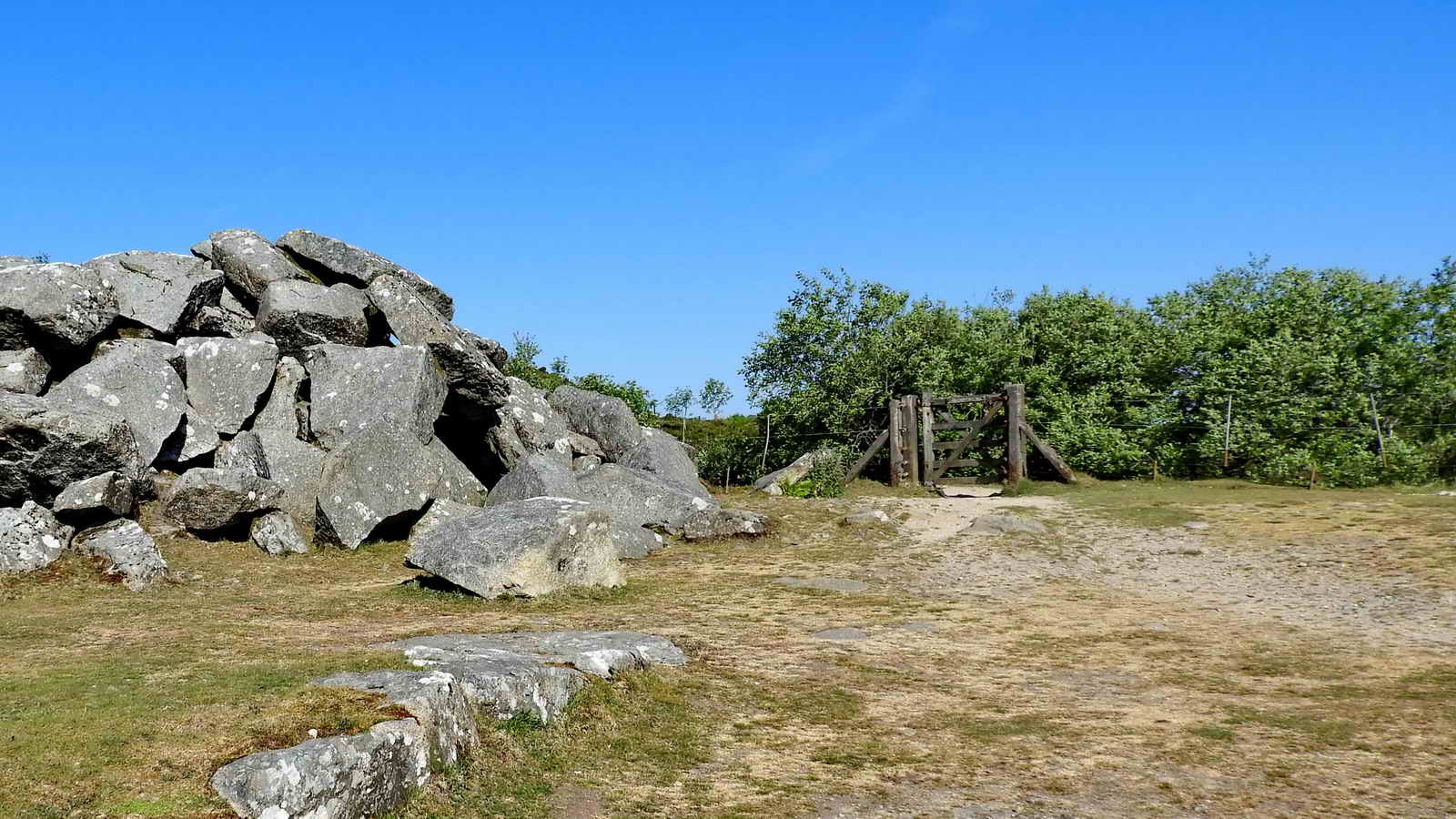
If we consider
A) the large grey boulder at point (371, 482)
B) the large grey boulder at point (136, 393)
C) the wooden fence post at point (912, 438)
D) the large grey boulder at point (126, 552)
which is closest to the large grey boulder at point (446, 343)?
the large grey boulder at point (371, 482)

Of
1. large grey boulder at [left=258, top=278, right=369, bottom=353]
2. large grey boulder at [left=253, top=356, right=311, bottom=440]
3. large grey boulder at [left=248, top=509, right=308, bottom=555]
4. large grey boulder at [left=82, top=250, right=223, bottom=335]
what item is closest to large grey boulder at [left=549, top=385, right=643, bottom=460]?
large grey boulder at [left=258, top=278, right=369, bottom=353]

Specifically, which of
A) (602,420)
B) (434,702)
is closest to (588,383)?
(602,420)

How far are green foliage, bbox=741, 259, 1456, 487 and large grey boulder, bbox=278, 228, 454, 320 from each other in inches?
486

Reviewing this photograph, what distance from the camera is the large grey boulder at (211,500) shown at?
18203 mm

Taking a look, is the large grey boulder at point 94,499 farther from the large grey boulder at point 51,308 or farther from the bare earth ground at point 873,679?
the large grey boulder at point 51,308

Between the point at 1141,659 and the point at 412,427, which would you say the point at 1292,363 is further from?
the point at 412,427

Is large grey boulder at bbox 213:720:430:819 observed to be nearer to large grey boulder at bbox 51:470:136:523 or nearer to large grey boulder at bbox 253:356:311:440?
large grey boulder at bbox 51:470:136:523

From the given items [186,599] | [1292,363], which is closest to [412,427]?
[186,599]

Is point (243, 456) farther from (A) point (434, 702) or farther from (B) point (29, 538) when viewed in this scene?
(A) point (434, 702)

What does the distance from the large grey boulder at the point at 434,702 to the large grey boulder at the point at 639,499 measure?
43.3ft

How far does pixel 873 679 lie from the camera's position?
11078mm

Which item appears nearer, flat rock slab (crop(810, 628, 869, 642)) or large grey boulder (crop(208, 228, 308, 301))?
flat rock slab (crop(810, 628, 869, 642))

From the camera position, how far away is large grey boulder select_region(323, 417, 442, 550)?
18.9 meters

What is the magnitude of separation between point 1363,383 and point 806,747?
27078 mm
